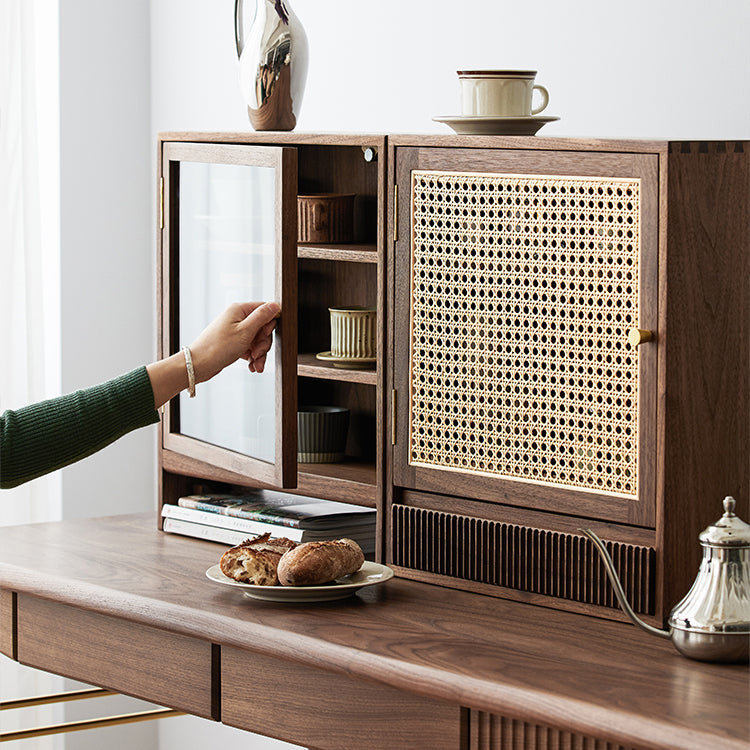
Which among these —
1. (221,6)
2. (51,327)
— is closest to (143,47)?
(221,6)

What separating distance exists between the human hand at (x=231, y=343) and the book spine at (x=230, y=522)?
0.87 feet

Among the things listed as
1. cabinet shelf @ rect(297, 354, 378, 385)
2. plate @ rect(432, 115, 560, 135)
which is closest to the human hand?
cabinet shelf @ rect(297, 354, 378, 385)

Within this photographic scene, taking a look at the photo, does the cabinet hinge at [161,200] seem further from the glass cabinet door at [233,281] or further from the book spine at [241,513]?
the book spine at [241,513]

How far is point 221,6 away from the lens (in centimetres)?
291

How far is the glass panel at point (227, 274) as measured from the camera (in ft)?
6.47

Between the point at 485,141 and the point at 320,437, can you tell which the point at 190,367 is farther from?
the point at 485,141

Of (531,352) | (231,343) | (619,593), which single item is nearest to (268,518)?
(231,343)

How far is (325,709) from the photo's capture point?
1611mm

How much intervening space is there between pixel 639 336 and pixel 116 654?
862mm

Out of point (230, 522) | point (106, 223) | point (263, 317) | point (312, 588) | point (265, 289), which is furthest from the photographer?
point (106, 223)

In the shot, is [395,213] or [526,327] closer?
[526,327]

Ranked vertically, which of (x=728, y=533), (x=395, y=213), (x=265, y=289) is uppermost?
(x=395, y=213)

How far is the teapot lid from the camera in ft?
4.91

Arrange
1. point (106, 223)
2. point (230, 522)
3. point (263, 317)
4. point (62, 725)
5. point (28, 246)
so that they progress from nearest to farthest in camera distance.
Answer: point (263, 317), point (230, 522), point (62, 725), point (28, 246), point (106, 223)
